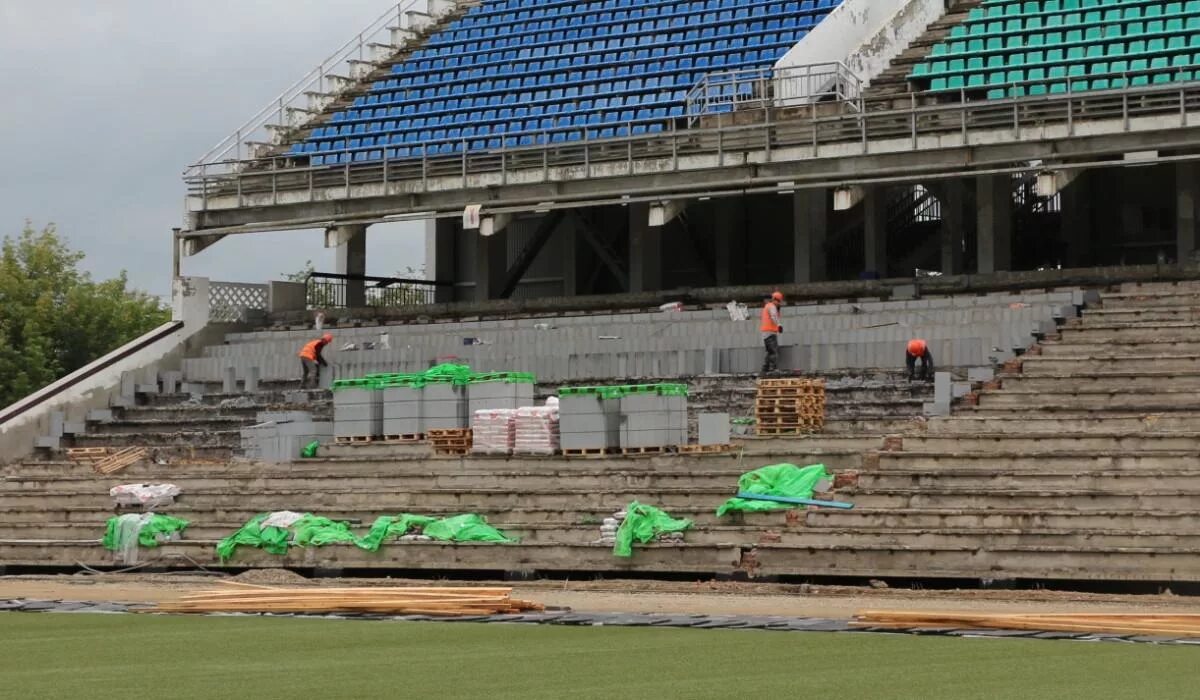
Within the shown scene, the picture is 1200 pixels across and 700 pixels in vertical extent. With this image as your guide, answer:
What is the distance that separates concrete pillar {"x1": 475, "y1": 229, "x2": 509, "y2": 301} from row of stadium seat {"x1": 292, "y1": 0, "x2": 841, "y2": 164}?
2.51 meters

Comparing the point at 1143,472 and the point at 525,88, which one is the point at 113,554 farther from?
the point at 525,88

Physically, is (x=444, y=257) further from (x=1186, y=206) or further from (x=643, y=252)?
(x=1186, y=206)

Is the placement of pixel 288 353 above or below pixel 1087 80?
below

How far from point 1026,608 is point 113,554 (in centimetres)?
1294

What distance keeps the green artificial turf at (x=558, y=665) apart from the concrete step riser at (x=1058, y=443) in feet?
26.4

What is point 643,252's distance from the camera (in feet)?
124

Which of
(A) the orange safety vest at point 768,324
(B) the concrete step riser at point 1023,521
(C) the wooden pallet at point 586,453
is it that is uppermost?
(A) the orange safety vest at point 768,324

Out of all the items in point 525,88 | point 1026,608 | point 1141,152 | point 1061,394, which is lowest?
point 1026,608

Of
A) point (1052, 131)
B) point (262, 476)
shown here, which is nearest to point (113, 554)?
point (262, 476)

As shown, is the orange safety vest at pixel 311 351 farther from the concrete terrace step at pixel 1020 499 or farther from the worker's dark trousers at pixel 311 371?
the concrete terrace step at pixel 1020 499

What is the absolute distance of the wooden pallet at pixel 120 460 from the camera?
29156 mm

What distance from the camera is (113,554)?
25.0 m

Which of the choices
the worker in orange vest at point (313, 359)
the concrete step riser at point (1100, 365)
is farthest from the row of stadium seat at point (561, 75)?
the concrete step riser at point (1100, 365)

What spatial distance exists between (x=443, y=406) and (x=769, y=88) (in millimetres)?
11874
